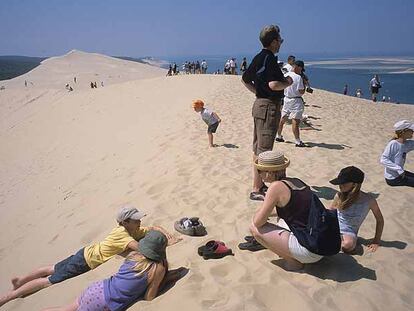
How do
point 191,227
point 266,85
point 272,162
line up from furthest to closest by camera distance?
1. point 266,85
2. point 191,227
3. point 272,162

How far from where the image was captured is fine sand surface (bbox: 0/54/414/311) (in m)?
3.49

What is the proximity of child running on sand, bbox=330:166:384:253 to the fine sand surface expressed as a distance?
171 mm

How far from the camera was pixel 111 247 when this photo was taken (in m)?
4.25

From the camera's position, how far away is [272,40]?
Answer: 15.5 feet

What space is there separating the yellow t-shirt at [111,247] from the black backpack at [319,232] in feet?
5.88

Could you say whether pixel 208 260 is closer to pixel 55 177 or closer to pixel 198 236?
pixel 198 236

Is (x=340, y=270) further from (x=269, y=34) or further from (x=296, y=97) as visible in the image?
(x=296, y=97)

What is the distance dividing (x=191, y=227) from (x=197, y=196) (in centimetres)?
122

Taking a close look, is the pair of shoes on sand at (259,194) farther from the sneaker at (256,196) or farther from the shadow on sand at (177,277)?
the shadow on sand at (177,277)

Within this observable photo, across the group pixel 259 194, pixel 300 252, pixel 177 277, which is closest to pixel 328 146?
pixel 259 194

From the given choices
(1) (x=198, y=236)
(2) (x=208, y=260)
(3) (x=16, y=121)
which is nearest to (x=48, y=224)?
(1) (x=198, y=236)

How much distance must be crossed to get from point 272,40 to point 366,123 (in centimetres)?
879

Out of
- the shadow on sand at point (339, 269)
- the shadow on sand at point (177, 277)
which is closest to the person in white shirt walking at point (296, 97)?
the shadow on sand at point (339, 269)

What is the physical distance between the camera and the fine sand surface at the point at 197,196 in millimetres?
3486
